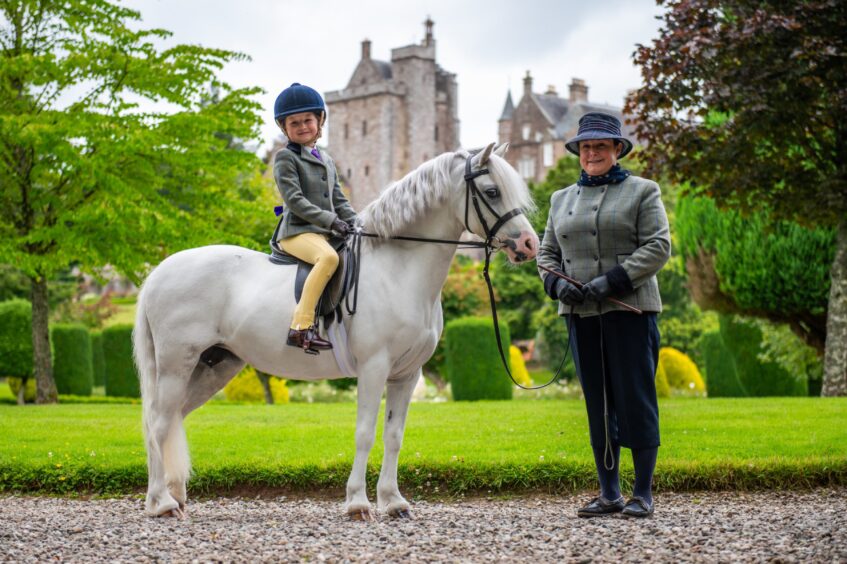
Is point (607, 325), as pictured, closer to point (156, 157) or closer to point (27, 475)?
point (27, 475)

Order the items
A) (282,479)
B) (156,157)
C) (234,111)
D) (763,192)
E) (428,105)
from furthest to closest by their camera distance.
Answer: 1. (428,105)
2. (234,111)
3. (156,157)
4. (763,192)
5. (282,479)

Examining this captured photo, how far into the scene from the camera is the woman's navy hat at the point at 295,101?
619 cm

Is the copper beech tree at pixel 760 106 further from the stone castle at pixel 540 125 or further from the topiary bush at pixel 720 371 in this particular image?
the stone castle at pixel 540 125

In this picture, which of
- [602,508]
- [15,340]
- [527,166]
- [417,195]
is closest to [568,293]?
[417,195]

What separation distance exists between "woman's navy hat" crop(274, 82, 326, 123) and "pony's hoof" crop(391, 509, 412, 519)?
105 inches

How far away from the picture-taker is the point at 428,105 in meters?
86.1

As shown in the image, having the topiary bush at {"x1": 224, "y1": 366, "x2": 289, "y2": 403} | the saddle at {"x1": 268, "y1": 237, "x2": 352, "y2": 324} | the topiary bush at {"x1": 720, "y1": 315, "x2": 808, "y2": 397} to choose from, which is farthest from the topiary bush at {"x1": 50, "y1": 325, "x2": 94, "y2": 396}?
the saddle at {"x1": 268, "y1": 237, "x2": 352, "y2": 324}

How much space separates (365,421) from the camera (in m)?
6.08

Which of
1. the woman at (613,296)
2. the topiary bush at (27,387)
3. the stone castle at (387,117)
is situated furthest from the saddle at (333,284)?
the stone castle at (387,117)

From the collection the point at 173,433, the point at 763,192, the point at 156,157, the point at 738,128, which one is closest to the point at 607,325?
the point at 173,433

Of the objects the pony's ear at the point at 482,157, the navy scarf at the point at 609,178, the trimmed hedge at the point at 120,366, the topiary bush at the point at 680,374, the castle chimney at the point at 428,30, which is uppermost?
the castle chimney at the point at 428,30

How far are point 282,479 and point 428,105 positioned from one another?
80.0 meters

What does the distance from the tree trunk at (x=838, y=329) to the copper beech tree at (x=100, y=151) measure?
409 inches

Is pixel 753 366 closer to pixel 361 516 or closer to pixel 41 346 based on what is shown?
pixel 41 346
